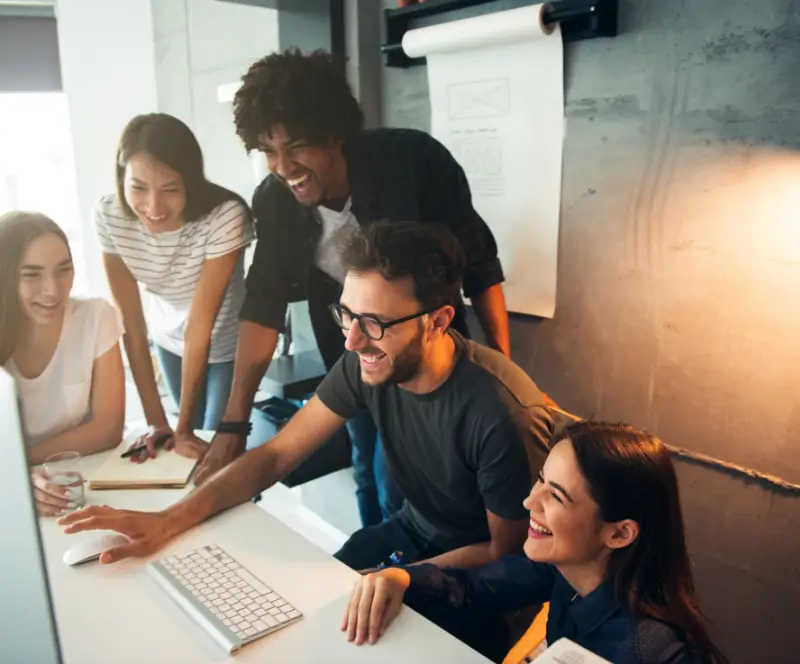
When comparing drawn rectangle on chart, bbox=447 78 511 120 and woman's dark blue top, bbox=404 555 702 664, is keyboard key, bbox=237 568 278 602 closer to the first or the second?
woman's dark blue top, bbox=404 555 702 664

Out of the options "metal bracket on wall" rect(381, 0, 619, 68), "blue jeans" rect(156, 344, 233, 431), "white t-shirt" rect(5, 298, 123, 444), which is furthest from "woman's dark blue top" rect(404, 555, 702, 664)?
"metal bracket on wall" rect(381, 0, 619, 68)

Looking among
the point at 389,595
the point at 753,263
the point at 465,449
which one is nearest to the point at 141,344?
the point at 465,449

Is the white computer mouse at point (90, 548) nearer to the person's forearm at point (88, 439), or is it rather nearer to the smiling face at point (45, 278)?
the person's forearm at point (88, 439)

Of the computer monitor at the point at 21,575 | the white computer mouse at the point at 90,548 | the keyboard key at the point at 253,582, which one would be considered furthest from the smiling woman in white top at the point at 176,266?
the computer monitor at the point at 21,575

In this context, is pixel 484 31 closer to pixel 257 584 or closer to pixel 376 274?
pixel 376 274

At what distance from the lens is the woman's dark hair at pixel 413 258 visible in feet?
3.92

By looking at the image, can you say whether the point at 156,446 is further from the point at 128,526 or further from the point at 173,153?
the point at 173,153

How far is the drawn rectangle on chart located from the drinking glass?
1.11m

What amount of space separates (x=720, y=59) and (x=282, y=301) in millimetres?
982

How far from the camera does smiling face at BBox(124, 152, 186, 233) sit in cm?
136

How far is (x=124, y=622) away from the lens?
3.03ft

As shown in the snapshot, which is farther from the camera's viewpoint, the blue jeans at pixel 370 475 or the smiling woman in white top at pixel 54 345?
the blue jeans at pixel 370 475

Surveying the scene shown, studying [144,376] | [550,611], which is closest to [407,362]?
[550,611]

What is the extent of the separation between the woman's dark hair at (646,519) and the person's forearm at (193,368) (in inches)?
38.2
